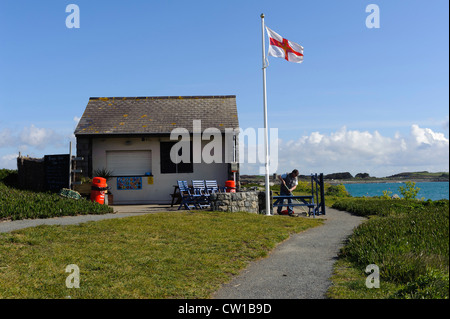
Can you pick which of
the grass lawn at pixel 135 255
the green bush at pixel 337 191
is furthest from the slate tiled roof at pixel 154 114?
the green bush at pixel 337 191

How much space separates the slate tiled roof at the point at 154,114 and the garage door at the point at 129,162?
4.09 feet

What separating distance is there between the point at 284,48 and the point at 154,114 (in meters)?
8.24

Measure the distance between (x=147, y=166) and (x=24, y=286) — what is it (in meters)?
14.2

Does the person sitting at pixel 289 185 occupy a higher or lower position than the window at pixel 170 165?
lower

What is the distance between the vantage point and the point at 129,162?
2042cm

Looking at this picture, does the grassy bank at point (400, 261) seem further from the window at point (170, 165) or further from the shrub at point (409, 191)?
the shrub at point (409, 191)

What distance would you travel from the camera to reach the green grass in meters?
12.8

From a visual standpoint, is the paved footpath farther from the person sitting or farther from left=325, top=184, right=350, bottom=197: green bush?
left=325, top=184, right=350, bottom=197: green bush

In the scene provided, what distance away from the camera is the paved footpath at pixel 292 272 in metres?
6.17

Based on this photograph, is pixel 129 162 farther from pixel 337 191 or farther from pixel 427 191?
pixel 427 191
